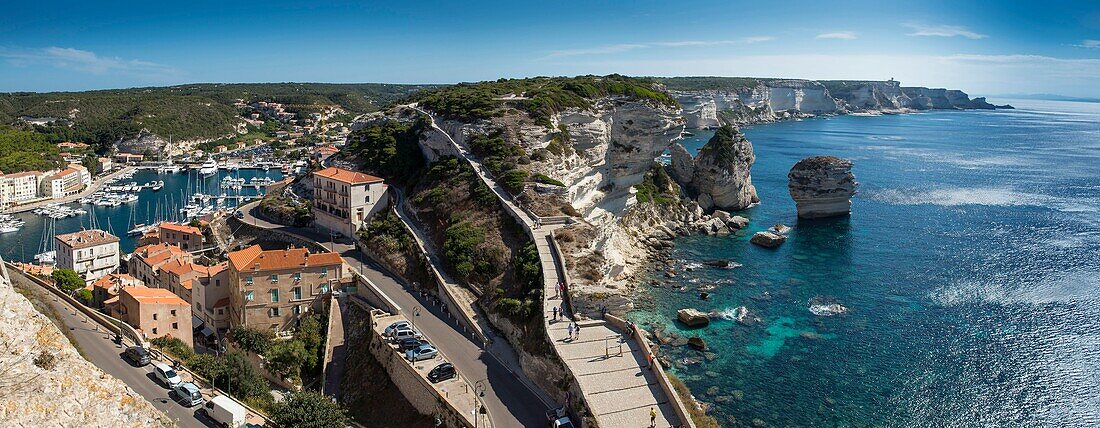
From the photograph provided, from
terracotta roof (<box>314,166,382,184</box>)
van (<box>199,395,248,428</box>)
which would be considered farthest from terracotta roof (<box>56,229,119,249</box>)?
van (<box>199,395,248,428</box>)

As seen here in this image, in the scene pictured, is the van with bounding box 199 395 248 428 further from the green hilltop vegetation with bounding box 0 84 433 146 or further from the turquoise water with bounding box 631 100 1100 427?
the green hilltop vegetation with bounding box 0 84 433 146

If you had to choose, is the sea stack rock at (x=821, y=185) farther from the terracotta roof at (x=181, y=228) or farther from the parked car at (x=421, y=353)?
the terracotta roof at (x=181, y=228)

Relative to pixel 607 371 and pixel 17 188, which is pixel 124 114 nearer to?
pixel 17 188

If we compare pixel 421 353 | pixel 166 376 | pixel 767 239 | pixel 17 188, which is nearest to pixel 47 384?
pixel 166 376

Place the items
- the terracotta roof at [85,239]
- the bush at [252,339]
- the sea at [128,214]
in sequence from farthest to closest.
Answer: the sea at [128,214]
the terracotta roof at [85,239]
the bush at [252,339]

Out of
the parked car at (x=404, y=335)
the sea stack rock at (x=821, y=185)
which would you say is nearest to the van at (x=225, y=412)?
the parked car at (x=404, y=335)

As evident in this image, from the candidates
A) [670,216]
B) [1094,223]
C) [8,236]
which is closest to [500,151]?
[670,216]

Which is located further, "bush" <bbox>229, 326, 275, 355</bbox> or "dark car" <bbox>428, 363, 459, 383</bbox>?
"bush" <bbox>229, 326, 275, 355</bbox>
